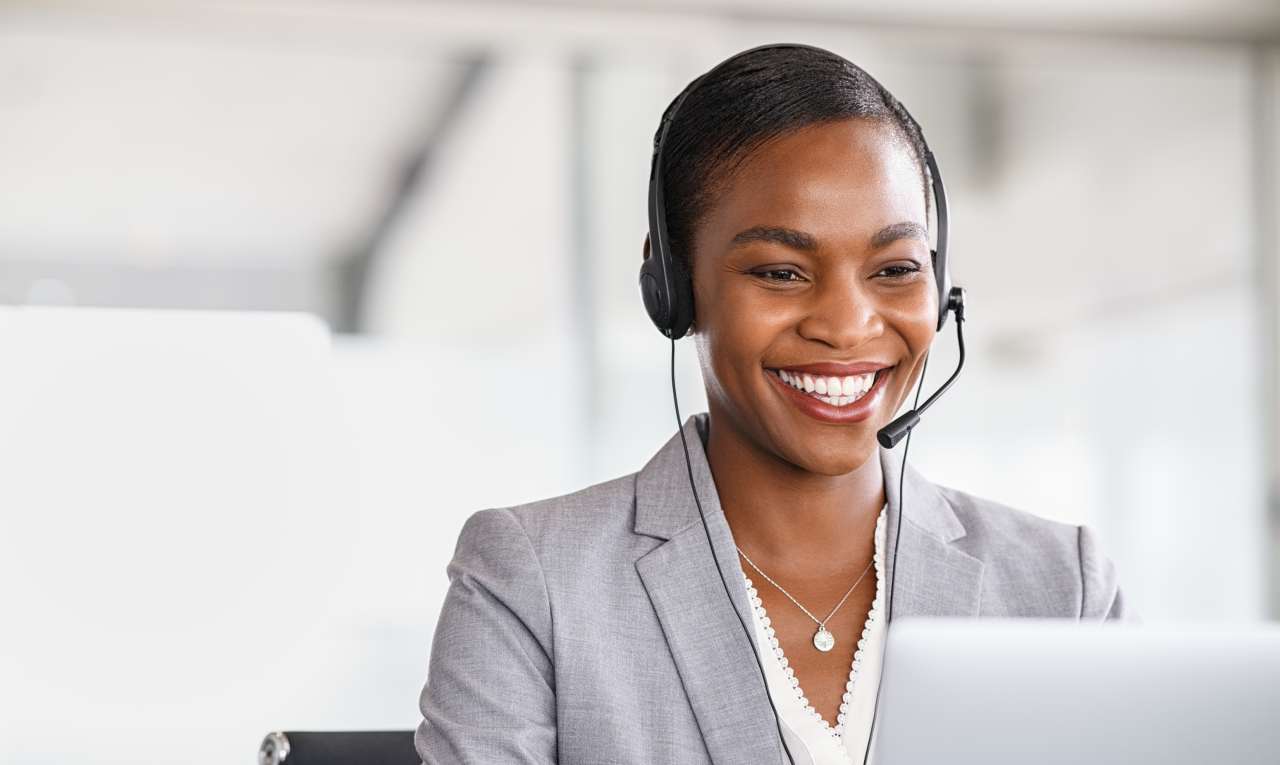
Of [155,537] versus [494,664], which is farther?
[155,537]

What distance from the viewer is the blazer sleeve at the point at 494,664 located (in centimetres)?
123

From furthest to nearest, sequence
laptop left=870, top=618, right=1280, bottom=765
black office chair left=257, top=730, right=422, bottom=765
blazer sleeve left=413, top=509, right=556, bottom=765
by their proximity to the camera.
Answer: black office chair left=257, top=730, right=422, bottom=765 < blazer sleeve left=413, top=509, right=556, bottom=765 < laptop left=870, top=618, right=1280, bottom=765

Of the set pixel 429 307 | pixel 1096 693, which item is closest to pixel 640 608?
pixel 1096 693

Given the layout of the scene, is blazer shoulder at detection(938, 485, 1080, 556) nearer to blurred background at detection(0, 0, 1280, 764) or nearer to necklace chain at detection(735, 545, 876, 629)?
necklace chain at detection(735, 545, 876, 629)

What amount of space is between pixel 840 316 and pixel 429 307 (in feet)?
8.07

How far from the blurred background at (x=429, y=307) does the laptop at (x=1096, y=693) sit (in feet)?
9.66

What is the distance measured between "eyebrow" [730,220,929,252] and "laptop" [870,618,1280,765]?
0.63 metres

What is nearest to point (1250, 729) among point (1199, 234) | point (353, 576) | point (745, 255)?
point (745, 255)

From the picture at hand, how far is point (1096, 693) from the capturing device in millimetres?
700

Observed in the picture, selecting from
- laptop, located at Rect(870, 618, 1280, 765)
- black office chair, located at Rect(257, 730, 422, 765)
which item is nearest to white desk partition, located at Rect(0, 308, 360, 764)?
black office chair, located at Rect(257, 730, 422, 765)

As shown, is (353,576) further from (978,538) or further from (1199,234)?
(1199,234)

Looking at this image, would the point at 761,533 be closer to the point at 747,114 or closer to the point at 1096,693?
the point at 747,114

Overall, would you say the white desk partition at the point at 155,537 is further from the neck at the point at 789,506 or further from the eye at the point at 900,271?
the eye at the point at 900,271

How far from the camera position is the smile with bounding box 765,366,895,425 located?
1.30 m
